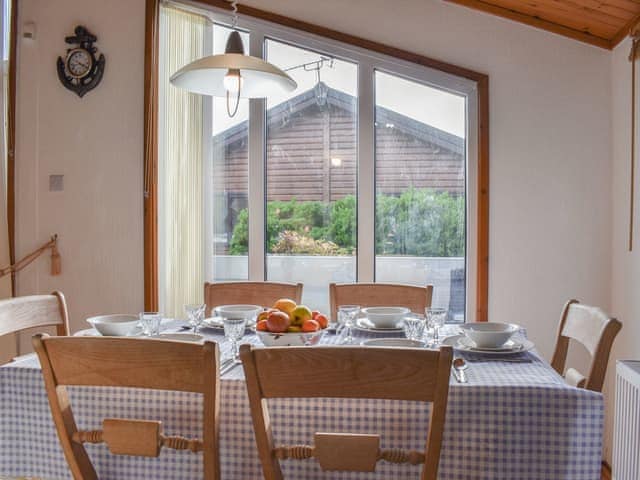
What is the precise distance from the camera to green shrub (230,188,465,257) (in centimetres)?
300

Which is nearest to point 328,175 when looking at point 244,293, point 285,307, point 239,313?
point 244,293

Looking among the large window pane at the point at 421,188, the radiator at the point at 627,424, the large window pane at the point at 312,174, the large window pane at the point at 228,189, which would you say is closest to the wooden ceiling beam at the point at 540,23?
the large window pane at the point at 421,188

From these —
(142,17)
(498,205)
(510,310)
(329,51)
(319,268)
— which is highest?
(142,17)

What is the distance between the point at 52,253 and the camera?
3.24 meters

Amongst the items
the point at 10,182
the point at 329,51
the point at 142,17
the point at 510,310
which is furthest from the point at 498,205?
the point at 10,182

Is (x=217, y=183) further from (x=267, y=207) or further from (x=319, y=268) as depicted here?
→ (x=319, y=268)

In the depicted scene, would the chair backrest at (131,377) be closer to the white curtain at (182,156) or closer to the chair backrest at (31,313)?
the chair backrest at (31,313)

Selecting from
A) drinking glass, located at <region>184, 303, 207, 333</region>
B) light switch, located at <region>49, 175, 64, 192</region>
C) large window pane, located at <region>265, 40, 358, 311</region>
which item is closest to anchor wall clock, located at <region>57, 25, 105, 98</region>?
light switch, located at <region>49, 175, 64, 192</region>

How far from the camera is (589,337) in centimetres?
166

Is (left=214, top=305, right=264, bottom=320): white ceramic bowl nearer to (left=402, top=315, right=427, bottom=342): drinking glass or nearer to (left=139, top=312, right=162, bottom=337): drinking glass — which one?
(left=139, top=312, right=162, bottom=337): drinking glass

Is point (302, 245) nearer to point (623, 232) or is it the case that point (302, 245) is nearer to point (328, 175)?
point (328, 175)

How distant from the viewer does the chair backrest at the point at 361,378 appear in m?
1.02

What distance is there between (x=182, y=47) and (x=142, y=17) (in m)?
0.26

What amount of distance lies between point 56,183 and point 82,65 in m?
0.66
